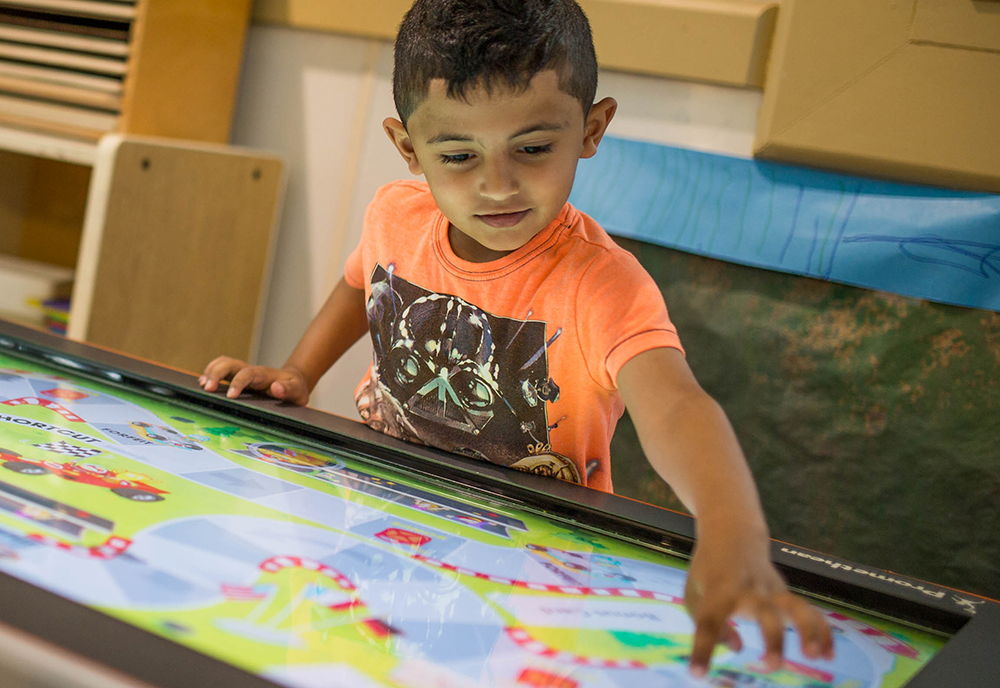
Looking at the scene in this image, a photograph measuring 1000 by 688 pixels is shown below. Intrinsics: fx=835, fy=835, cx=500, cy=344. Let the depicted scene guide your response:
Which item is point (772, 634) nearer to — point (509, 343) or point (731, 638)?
point (731, 638)

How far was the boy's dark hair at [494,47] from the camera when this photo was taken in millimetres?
683

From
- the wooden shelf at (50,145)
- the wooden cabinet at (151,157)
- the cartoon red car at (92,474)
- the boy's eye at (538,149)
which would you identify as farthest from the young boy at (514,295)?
the wooden shelf at (50,145)

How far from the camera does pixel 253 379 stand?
905 millimetres

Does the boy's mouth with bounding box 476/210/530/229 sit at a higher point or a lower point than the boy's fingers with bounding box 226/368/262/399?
higher

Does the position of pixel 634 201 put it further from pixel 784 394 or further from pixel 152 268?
pixel 152 268

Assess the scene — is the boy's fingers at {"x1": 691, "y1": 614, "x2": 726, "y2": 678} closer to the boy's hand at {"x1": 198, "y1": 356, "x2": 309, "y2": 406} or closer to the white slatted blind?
the boy's hand at {"x1": 198, "y1": 356, "x2": 309, "y2": 406}

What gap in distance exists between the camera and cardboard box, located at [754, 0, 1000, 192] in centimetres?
120

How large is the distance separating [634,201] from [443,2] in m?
0.71

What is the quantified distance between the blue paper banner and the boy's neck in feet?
1.78

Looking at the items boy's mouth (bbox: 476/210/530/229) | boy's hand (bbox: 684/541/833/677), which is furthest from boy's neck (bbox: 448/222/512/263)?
boy's hand (bbox: 684/541/833/677)

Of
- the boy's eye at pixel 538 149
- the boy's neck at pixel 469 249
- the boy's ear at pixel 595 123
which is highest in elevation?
the boy's ear at pixel 595 123

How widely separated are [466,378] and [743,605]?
0.50 m

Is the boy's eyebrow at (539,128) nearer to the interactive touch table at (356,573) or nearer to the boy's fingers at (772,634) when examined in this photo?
the interactive touch table at (356,573)

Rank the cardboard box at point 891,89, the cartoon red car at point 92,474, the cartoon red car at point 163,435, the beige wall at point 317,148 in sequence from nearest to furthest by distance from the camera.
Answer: the cartoon red car at point 92,474
the cartoon red car at point 163,435
the cardboard box at point 891,89
the beige wall at point 317,148
